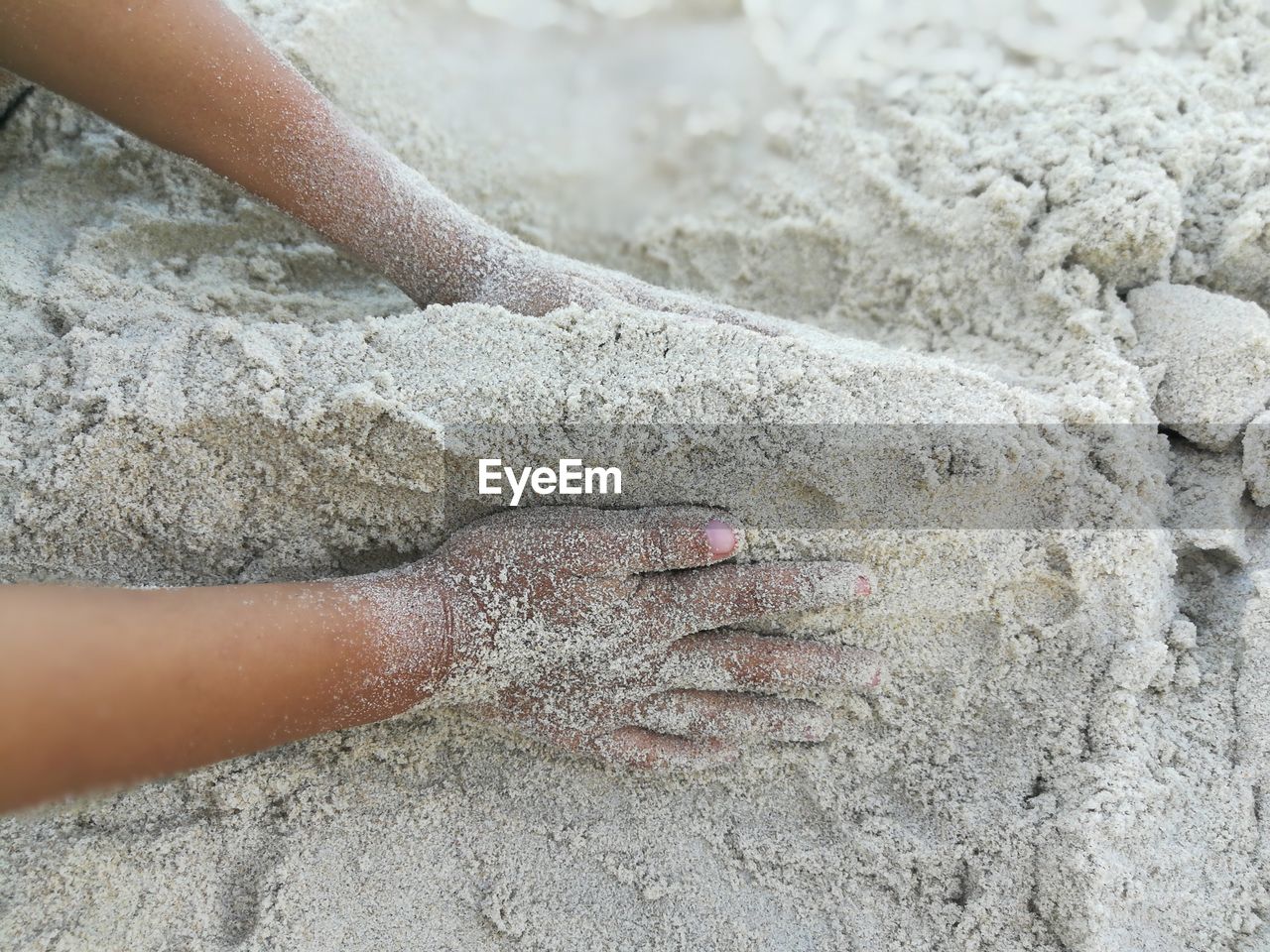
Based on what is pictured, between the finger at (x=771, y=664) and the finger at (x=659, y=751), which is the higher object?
the finger at (x=771, y=664)

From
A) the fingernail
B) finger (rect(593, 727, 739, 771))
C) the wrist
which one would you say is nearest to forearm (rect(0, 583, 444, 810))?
the wrist

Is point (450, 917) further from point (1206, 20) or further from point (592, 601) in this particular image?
point (1206, 20)

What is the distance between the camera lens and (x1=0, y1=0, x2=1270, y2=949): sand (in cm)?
112

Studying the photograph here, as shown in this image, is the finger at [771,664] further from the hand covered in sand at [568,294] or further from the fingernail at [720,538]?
the hand covered in sand at [568,294]

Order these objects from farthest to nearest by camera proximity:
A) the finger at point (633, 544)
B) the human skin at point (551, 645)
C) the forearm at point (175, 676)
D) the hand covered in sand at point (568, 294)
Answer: the hand covered in sand at point (568, 294) < the finger at point (633, 544) < the human skin at point (551, 645) < the forearm at point (175, 676)

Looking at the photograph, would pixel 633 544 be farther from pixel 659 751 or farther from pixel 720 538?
pixel 659 751

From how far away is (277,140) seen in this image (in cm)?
129

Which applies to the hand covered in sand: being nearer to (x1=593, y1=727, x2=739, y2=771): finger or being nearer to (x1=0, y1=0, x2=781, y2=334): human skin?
(x1=0, y1=0, x2=781, y2=334): human skin

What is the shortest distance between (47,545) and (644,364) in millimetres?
783

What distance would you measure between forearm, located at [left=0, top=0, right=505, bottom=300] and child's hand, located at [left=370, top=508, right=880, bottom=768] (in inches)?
16.6

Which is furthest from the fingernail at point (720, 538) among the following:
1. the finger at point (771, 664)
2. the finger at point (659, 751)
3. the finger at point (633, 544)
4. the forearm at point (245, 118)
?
the forearm at point (245, 118)

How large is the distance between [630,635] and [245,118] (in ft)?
2.90

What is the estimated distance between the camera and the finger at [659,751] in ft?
4.00

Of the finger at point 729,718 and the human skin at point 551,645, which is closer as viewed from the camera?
the human skin at point 551,645
